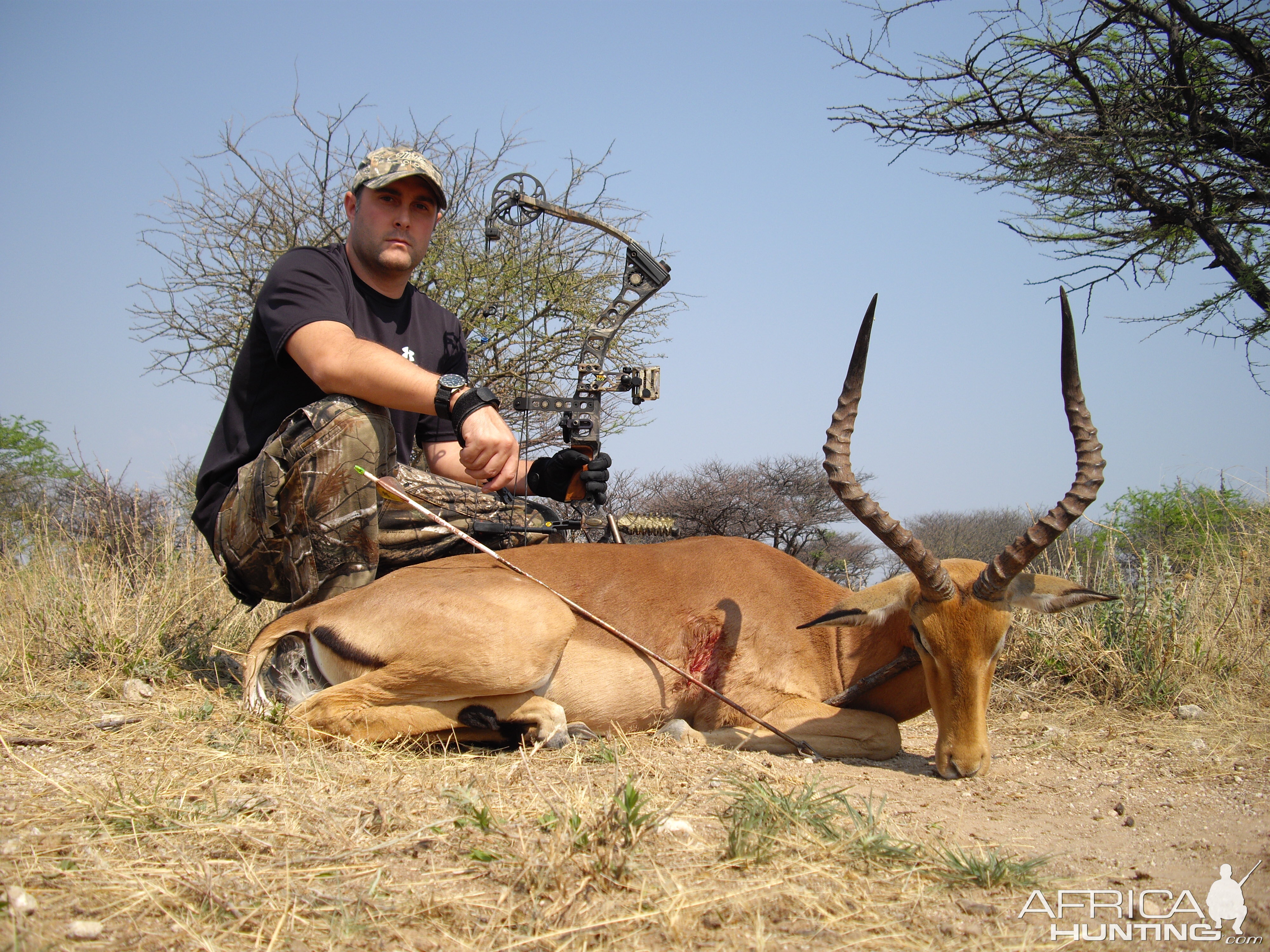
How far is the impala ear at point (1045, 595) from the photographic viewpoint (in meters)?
3.96

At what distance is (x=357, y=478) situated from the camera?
4.21 m

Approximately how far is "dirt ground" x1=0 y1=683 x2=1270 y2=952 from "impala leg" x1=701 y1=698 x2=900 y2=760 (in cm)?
28

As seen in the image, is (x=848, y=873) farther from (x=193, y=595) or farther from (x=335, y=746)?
(x=193, y=595)

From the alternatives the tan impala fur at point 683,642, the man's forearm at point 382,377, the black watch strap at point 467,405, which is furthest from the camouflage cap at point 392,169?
the tan impala fur at point 683,642

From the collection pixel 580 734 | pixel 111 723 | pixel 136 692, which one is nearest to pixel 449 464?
pixel 136 692

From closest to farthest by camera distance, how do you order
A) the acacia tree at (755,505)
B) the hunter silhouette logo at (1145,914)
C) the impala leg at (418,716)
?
the hunter silhouette logo at (1145,914)
the impala leg at (418,716)
the acacia tree at (755,505)

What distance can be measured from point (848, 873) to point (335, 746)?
213 centimetres

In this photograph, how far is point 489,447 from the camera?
12.8 feet

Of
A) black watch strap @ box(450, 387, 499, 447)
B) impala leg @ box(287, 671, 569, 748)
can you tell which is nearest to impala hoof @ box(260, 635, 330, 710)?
impala leg @ box(287, 671, 569, 748)

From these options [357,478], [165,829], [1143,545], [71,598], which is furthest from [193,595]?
[1143,545]

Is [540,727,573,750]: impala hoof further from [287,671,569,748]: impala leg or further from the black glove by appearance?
the black glove

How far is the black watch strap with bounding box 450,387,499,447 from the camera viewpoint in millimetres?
3975

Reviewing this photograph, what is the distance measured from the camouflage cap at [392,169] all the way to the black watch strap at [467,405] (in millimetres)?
1478

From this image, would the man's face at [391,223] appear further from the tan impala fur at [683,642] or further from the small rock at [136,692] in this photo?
the small rock at [136,692]
